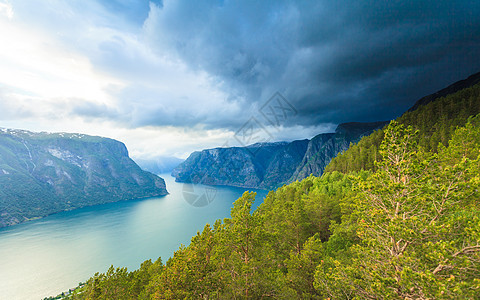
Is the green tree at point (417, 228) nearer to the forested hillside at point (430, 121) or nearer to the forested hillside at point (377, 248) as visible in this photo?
the forested hillside at point (377, 248)

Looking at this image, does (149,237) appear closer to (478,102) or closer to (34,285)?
(34,285)

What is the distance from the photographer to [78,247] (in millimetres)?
94438

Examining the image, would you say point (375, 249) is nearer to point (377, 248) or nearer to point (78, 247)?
point (377, 248)

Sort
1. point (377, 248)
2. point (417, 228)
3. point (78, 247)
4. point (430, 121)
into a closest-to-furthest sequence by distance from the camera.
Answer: point (417, 228) → point (377, 248) → point (430, 121) → point (78, 247)

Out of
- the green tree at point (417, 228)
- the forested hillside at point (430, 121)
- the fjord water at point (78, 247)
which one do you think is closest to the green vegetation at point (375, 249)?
the green tree at point (417, 228)

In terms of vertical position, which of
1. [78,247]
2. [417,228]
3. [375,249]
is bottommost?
[78,247]

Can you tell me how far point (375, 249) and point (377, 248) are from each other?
0.80m

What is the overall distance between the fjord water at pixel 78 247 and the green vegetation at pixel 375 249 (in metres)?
73.6

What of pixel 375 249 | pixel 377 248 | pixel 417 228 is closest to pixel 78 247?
pixel 375 249

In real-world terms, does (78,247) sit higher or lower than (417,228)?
lower

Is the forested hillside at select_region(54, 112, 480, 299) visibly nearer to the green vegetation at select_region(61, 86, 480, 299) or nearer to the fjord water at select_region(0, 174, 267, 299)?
the green vegetation at select_region(61, 86, 480, 299)

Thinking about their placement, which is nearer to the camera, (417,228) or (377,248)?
(417,228)

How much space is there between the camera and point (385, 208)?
8.96 m

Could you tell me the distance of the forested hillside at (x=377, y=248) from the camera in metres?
6.97
